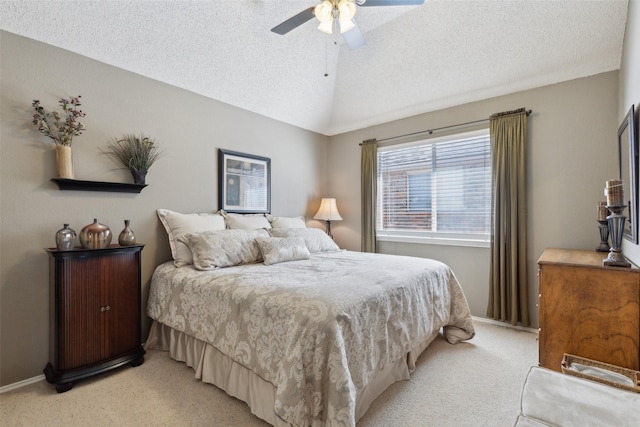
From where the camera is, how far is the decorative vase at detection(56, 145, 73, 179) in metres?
2.20

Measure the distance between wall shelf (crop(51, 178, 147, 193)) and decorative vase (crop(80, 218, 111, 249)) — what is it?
1.26 ft

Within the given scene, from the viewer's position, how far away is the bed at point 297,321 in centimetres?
136

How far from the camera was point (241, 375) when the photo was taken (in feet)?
5.92

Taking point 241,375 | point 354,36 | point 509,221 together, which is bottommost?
point 241,375

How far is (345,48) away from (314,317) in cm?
340

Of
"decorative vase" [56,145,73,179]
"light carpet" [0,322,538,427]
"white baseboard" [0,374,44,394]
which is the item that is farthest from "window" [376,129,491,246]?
"white baseboard" [0,374,44,394]

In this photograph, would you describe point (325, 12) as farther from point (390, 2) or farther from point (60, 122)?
point (60, 122)

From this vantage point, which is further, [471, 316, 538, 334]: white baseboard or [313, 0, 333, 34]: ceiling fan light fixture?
[471, 316, 538, 334]: white baseboard

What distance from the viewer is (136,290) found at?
2.36 meters

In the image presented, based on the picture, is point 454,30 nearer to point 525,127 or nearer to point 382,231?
point 525,127

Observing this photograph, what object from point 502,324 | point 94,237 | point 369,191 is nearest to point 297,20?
point 94,237

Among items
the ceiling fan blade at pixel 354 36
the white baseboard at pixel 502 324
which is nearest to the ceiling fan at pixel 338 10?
the ceiling fan blade at pixel 354 36

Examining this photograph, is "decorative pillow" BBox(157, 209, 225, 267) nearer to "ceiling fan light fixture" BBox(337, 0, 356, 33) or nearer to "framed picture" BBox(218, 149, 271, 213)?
"framed picture" BBox(218, 149, 271, 213)

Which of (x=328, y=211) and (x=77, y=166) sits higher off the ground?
(x=77, y=166)
